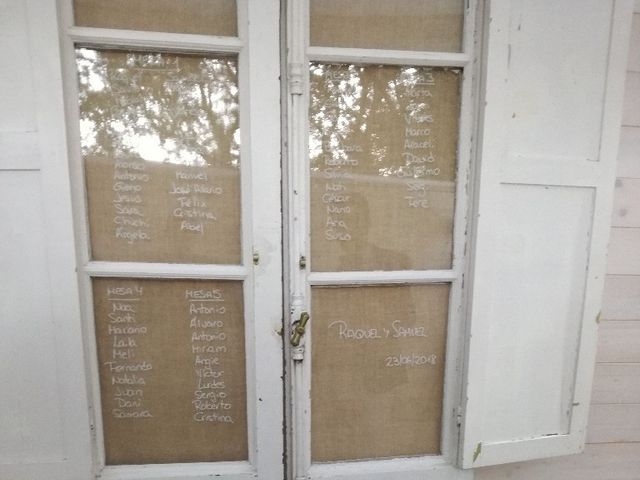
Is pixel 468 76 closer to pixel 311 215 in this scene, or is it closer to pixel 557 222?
pixel 557 222

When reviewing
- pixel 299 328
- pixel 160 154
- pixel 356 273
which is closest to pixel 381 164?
pixel 356 273

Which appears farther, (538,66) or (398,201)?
(398,201)

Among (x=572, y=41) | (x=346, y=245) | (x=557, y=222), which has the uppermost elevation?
(x=572, y=41)

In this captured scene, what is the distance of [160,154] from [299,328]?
83 centimetres

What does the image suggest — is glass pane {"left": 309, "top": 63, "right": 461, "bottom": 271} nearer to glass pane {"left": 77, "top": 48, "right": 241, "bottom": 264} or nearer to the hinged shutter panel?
the hinged shutter panel

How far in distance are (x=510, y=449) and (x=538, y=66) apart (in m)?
1.46

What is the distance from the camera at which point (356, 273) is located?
137cm

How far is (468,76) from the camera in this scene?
4.33 feet

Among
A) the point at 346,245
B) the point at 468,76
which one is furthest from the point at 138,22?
the point at 468,76

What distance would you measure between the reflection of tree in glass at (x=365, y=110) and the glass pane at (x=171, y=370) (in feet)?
2.20

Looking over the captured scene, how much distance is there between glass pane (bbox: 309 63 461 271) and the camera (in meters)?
1.33

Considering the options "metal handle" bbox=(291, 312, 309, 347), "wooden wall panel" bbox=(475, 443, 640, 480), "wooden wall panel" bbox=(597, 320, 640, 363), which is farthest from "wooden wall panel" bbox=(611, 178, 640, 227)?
"metal handle" bbox=(291, 312, 309, 347)

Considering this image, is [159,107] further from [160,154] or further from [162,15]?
[162,15]

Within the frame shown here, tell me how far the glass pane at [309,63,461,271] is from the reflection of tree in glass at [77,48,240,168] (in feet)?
1.14
